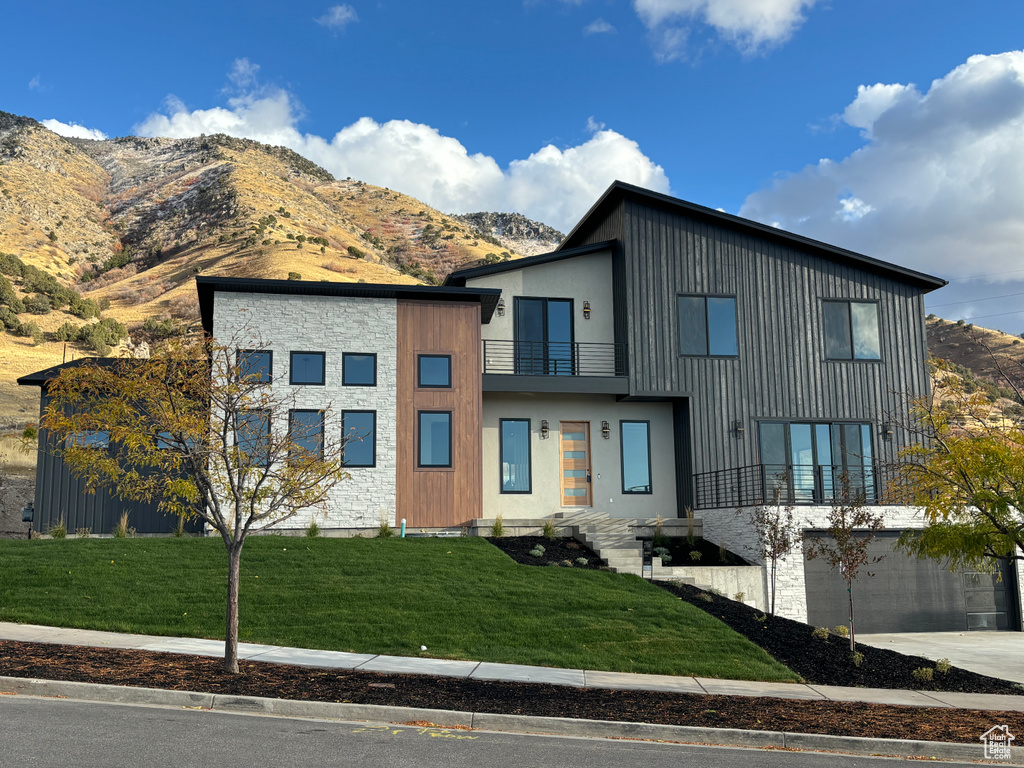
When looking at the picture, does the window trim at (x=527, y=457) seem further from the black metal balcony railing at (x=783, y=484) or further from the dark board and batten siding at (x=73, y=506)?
the dark board and batten siding at (x=73, y=506)

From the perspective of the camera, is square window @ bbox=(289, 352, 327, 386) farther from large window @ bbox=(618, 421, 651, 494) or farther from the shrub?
the shrub

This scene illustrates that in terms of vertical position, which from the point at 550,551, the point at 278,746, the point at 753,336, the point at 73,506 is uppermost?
the point at 753,336

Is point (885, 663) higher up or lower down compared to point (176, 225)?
lower down

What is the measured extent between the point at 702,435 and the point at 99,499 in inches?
615

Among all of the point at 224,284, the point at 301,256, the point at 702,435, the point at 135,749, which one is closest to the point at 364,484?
the point at 224,284

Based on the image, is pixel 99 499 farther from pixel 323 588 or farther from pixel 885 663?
pixel 885 663

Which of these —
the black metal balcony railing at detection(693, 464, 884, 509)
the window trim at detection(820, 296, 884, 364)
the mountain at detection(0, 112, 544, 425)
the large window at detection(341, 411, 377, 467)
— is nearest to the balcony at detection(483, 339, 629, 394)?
the large window at detection(341, 411, 377, 467)

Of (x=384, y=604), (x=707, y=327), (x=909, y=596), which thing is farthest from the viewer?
(x=707, y=327)

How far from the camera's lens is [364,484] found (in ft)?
69.0

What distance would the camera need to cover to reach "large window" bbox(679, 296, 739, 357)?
23.9 m

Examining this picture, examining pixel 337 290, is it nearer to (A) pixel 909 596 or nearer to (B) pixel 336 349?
(B) pixel 336 349

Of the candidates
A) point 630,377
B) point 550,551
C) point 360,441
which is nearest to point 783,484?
point 630,377

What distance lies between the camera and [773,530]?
17641 mm

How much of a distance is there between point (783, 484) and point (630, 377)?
4.84 m
